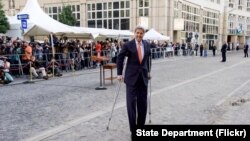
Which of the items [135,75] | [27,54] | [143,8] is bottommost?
[135,75]

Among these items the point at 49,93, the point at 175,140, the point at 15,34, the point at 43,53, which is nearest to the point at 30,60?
the point at 43,53

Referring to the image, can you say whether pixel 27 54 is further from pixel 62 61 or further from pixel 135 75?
pixel 135 75

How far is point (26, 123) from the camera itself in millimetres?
7391

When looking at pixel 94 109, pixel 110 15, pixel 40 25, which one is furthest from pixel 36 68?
pixel 110 15

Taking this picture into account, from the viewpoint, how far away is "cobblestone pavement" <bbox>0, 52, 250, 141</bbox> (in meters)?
6.62

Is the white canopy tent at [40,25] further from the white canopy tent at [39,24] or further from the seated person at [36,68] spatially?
the seated person at [36,68]

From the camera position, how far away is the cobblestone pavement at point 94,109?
662cm

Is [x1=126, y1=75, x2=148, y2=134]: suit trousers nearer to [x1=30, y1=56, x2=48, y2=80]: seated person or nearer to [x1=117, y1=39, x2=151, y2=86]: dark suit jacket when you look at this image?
[x1=117, y1=39, x2=151, y2=86]: dark suit jacket

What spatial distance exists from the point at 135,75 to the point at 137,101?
→ 453mm

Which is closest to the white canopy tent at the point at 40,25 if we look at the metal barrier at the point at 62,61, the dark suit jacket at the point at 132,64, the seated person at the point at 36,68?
the metal barrier at the point at 62,61
